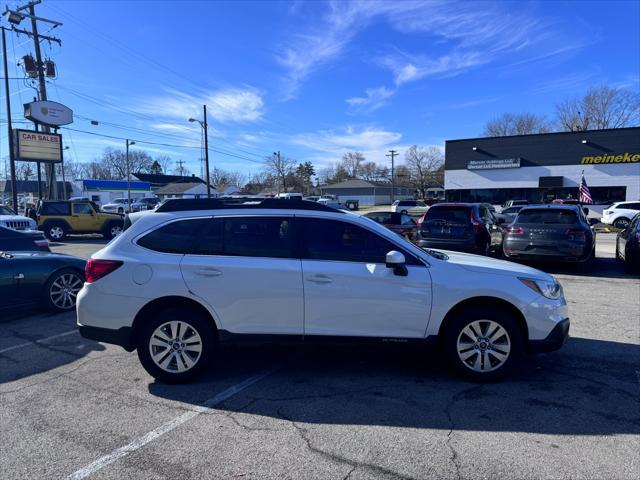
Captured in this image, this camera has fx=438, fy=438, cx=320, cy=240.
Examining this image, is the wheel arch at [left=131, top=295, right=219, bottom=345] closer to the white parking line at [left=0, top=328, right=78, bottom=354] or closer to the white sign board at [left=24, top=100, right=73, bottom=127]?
the white parking line at [left=0, top=328, right=78, bottom=354]

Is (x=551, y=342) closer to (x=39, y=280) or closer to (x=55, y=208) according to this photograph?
(x=39, y=280)

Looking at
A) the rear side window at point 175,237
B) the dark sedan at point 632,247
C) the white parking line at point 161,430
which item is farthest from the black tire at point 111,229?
the dark sedan at point 632,247

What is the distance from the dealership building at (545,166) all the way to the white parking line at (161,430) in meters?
38.6

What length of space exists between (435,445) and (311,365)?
183 cm

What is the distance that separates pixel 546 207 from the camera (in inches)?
411

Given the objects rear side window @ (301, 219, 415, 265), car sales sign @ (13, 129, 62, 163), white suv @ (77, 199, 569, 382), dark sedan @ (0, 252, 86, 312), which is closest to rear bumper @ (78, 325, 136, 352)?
white suv @ (77, 199, 569, 382)

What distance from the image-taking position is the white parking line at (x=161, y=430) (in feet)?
9.50

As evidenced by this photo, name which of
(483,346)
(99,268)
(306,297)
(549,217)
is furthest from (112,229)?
(483,346)

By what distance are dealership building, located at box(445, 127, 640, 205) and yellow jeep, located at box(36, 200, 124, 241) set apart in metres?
30.9

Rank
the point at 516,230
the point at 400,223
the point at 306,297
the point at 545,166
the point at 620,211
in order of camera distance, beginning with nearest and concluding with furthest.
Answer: the point at 306,297, the point at 516,230, the point at 400,223, the point at 620,211, the point at 545,166

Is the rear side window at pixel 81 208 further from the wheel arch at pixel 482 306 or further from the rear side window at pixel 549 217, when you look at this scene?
the wheel arch at pixel 482 306

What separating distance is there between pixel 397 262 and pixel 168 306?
87.5 inches

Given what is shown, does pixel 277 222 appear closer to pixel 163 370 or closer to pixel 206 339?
pixel 206 339

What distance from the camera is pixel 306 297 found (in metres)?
4.12
